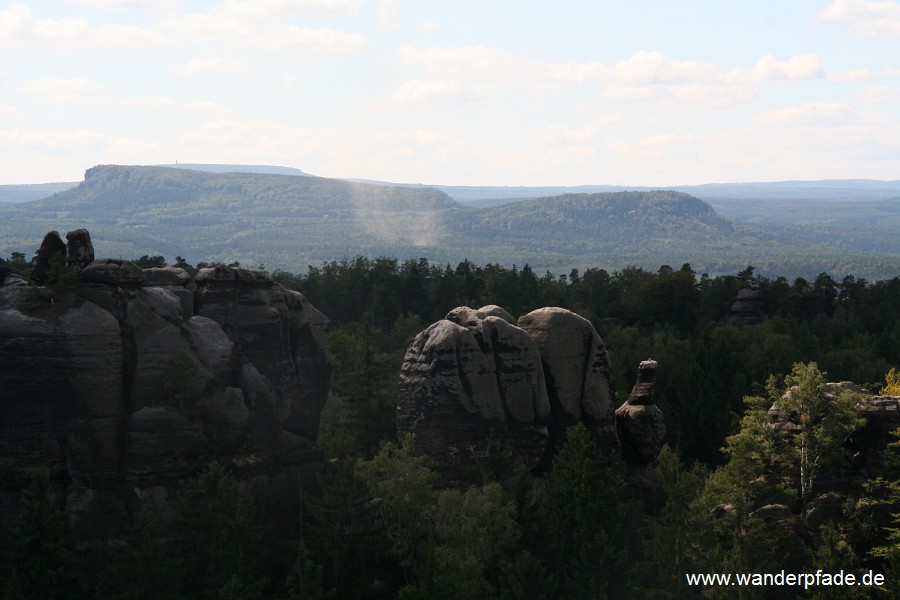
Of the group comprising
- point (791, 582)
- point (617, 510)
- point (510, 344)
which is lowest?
point (791, 582)

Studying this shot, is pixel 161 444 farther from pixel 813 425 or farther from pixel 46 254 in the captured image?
pixel 813 425

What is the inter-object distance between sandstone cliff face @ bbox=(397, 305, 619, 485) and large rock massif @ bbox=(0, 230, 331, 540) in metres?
6.73

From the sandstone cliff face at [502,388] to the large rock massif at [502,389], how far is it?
0.05 m

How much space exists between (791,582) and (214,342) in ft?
97.7

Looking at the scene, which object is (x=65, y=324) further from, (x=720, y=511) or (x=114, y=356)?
(x=720, y=511)

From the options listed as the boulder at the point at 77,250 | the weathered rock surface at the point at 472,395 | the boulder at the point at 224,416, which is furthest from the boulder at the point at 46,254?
the weathered rock surface at the point at 472,395

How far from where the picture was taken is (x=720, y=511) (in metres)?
56.3

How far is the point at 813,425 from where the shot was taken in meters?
55.1

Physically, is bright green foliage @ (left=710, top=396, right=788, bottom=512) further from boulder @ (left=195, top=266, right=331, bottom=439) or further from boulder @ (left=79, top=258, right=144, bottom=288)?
boulder @ (left=79, top=258, right=144, bottom=288)

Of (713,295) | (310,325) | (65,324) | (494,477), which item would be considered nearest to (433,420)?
(494,477)

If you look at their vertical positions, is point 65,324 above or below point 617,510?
above

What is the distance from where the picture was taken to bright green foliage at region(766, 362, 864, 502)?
54.0 meters

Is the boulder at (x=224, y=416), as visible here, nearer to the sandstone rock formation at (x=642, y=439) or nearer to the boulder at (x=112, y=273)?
the boulder at (x=112, y=273)

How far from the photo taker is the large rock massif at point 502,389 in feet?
188
